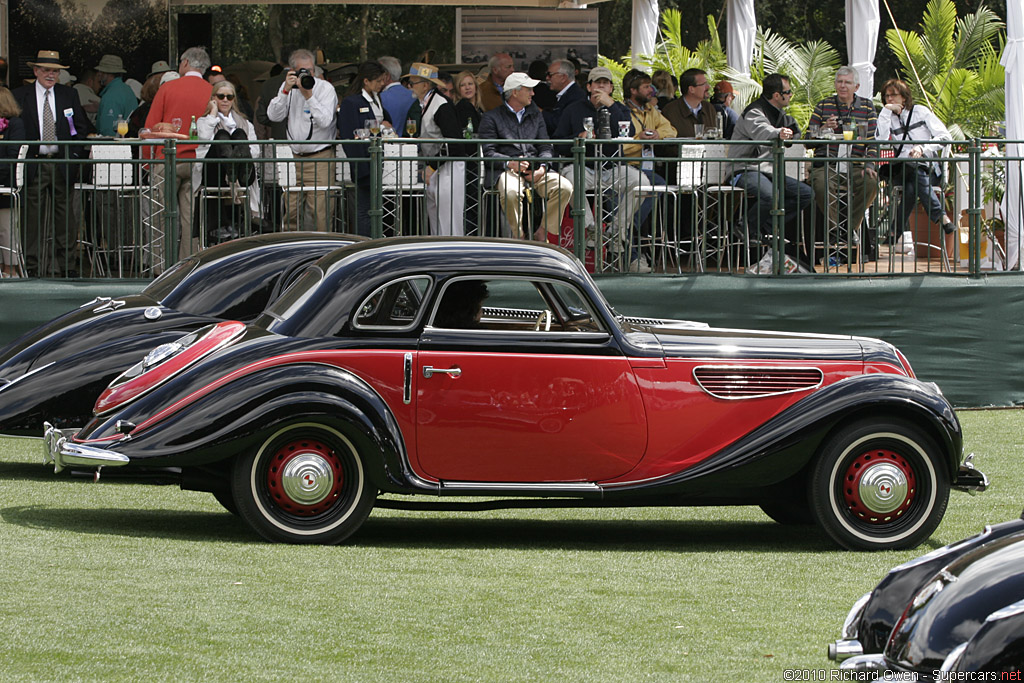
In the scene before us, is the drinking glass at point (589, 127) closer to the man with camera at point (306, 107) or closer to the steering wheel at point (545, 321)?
the man with camera at point (306, 107)

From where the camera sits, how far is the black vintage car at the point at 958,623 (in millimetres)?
3928

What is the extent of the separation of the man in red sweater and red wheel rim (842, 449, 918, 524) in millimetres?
7190

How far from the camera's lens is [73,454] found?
755cm

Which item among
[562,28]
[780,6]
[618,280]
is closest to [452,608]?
[618,280]

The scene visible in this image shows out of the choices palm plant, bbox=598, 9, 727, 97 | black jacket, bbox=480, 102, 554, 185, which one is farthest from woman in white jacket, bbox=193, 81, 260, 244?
palm plant, bbox=598, 9, 727, 97

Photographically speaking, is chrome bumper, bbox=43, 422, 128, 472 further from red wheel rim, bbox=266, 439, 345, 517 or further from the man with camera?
the man with camera

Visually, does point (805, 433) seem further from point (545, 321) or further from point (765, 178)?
point (765, 178)

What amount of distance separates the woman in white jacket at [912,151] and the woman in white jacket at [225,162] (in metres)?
5.89

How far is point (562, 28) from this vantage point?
21.5 m

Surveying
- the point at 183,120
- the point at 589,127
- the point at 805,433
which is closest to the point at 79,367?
the point at 805,433

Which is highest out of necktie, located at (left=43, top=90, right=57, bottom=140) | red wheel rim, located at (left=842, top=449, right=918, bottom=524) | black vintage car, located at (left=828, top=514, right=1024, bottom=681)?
necktie, located at (left=43, top=90, right=57, bottom=140)

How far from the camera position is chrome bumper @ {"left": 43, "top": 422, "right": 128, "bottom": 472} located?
7465 mm

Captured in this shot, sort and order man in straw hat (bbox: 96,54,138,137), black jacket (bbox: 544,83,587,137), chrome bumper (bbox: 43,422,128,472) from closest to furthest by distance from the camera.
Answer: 1. chrome bumper (bbox: 43,422,128,472)
2. black jacket (bbox: 544,83,587,137)
3. man in straw hat (bbox: 96,54,138,137)

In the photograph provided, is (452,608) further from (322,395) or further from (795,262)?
(795,262)
